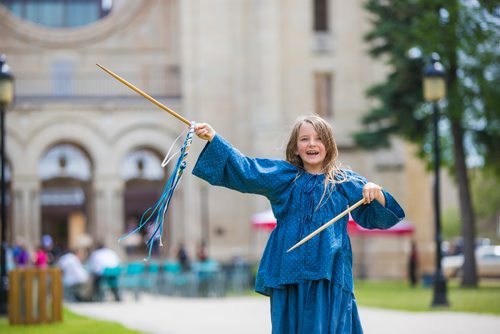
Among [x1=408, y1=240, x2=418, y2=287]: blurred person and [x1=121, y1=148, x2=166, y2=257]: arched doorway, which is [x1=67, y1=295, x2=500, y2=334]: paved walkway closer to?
[x1=408, y1=240, x2=418, y2=287]: blurred person

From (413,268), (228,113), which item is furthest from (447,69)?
(228,113)

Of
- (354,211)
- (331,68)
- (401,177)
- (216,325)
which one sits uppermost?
(331,68)

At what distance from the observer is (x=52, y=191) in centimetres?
6544

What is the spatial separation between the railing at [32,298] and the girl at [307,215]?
10.7 m

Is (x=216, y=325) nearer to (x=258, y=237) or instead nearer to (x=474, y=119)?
(x=474, y=119)

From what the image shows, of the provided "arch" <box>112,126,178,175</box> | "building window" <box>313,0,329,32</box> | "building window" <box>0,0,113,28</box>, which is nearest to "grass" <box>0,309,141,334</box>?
"arch" <box>112,126,178,175</box>

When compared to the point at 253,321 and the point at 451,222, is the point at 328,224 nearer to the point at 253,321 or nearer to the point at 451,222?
the point at 253,321

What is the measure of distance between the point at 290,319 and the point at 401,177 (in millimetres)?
Result: 36284

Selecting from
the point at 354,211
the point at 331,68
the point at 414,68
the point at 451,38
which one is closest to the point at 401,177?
the point at 331,68

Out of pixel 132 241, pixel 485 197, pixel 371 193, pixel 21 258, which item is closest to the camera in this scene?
pixel 371 193

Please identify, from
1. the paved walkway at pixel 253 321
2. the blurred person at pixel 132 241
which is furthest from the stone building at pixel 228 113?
the paved walkway at pixel 253 321

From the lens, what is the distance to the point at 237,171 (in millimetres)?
7855

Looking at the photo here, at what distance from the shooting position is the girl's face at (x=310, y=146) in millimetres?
7773

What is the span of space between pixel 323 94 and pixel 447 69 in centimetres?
1478
